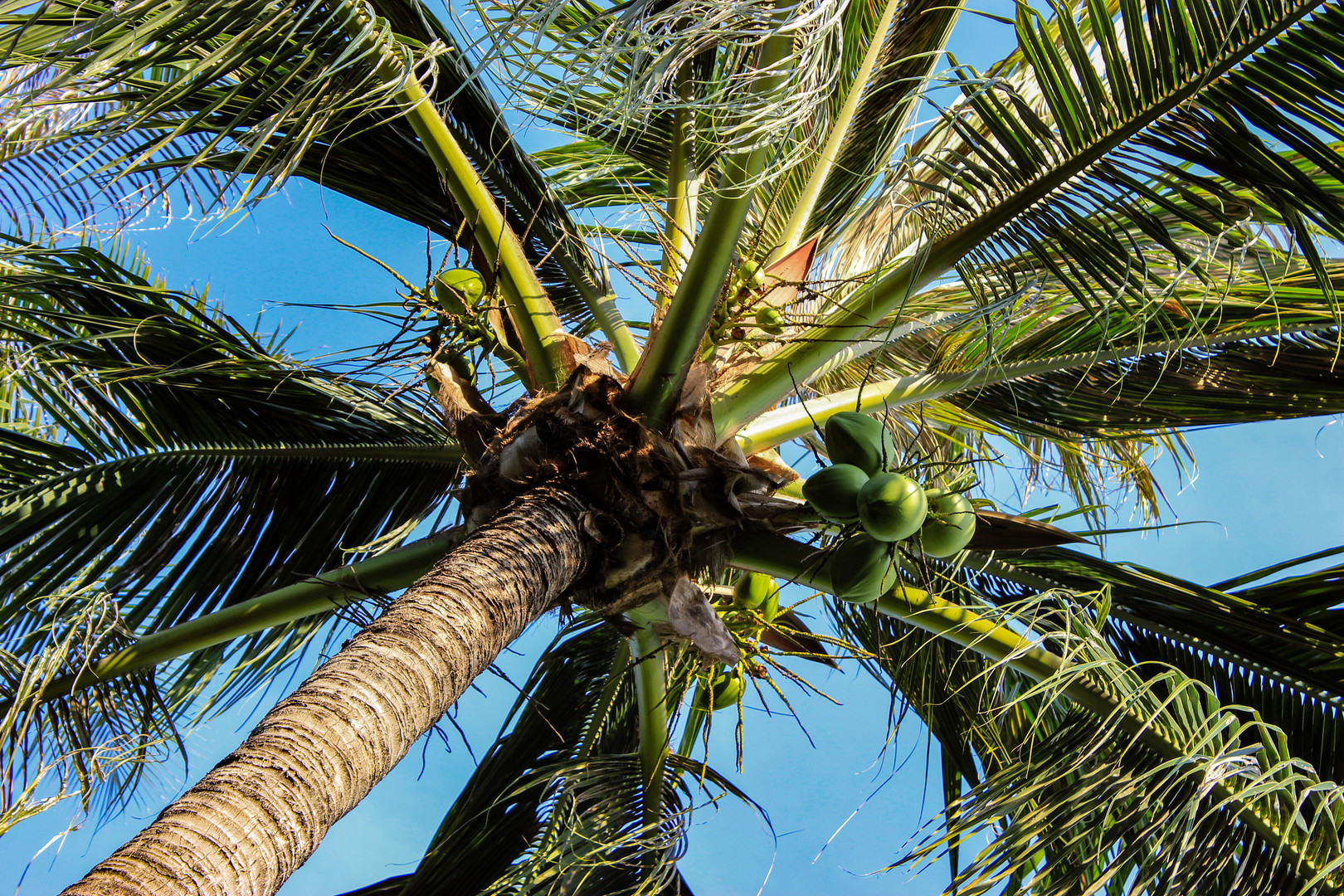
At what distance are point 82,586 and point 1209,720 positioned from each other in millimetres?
3534

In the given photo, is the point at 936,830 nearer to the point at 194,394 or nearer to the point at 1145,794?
the point at 1145,794

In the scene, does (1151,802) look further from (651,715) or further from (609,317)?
(609,317)

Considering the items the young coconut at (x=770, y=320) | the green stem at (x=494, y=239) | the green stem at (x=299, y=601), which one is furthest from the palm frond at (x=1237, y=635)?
the green stem at (x=299, y=601)

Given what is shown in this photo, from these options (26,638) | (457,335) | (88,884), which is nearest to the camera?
(88,884)

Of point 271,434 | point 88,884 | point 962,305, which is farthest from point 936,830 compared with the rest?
point 271,434

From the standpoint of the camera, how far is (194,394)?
3.26 metres

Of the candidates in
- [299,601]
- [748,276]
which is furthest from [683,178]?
[299,601]

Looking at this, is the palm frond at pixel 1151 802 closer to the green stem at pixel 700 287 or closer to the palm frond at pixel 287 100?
the green stem at pixel 700 287

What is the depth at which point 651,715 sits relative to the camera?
3.08 m

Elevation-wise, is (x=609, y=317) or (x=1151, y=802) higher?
(x=609, y=317)

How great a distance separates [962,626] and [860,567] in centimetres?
43

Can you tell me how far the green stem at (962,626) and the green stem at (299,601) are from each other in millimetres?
841

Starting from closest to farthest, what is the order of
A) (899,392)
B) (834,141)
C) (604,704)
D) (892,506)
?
1. (892,506)
2. (899,392)
3. (834,141)
4. (604,704)

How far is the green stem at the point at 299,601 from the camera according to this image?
96.9 inches
